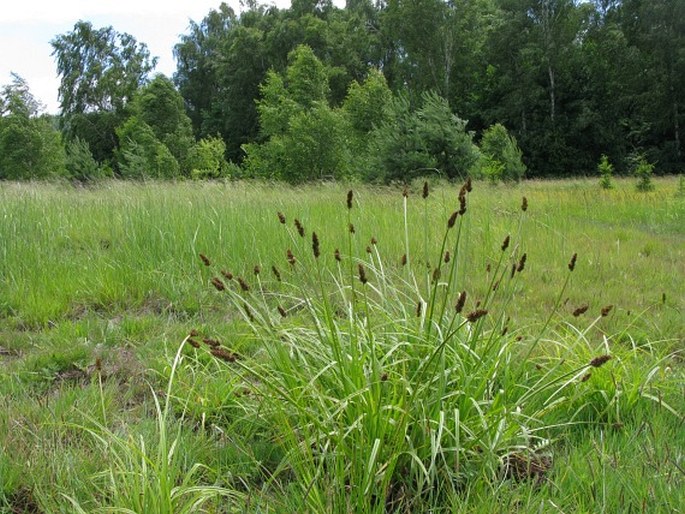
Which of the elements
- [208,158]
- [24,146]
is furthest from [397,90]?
[24,146]

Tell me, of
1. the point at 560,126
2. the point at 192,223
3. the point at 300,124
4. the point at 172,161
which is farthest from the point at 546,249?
the point at 560,126

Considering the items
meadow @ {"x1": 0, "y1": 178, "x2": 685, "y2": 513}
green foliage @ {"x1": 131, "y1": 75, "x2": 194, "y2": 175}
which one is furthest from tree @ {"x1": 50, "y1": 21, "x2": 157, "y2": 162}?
meadow @ {"x1": 0, "y1": 178, "x2": 685, "y2": 513}

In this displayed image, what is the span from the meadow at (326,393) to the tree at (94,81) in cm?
4419

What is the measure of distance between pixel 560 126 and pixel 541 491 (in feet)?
130

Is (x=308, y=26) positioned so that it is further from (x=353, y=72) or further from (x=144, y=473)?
(x=144, y=473)

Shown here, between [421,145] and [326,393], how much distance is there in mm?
11922

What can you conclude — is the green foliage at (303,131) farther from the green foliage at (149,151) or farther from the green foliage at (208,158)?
the green foliage at (149,151)

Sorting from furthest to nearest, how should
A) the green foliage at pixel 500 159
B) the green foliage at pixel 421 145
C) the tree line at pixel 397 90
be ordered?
the tree line at pixel 397 90 → the green foliage at pixel 500 159 → the green foliage at pixel 421 145

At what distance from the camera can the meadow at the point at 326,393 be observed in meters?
1.67

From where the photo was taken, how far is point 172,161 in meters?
30.6

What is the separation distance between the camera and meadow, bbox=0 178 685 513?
5.47 ft

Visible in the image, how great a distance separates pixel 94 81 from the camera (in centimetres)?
4469

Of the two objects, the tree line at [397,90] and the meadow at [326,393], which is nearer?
the meadow at [326,393]

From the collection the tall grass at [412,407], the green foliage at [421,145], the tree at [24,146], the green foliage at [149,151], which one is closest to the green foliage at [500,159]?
the green foliage at [421,145]
